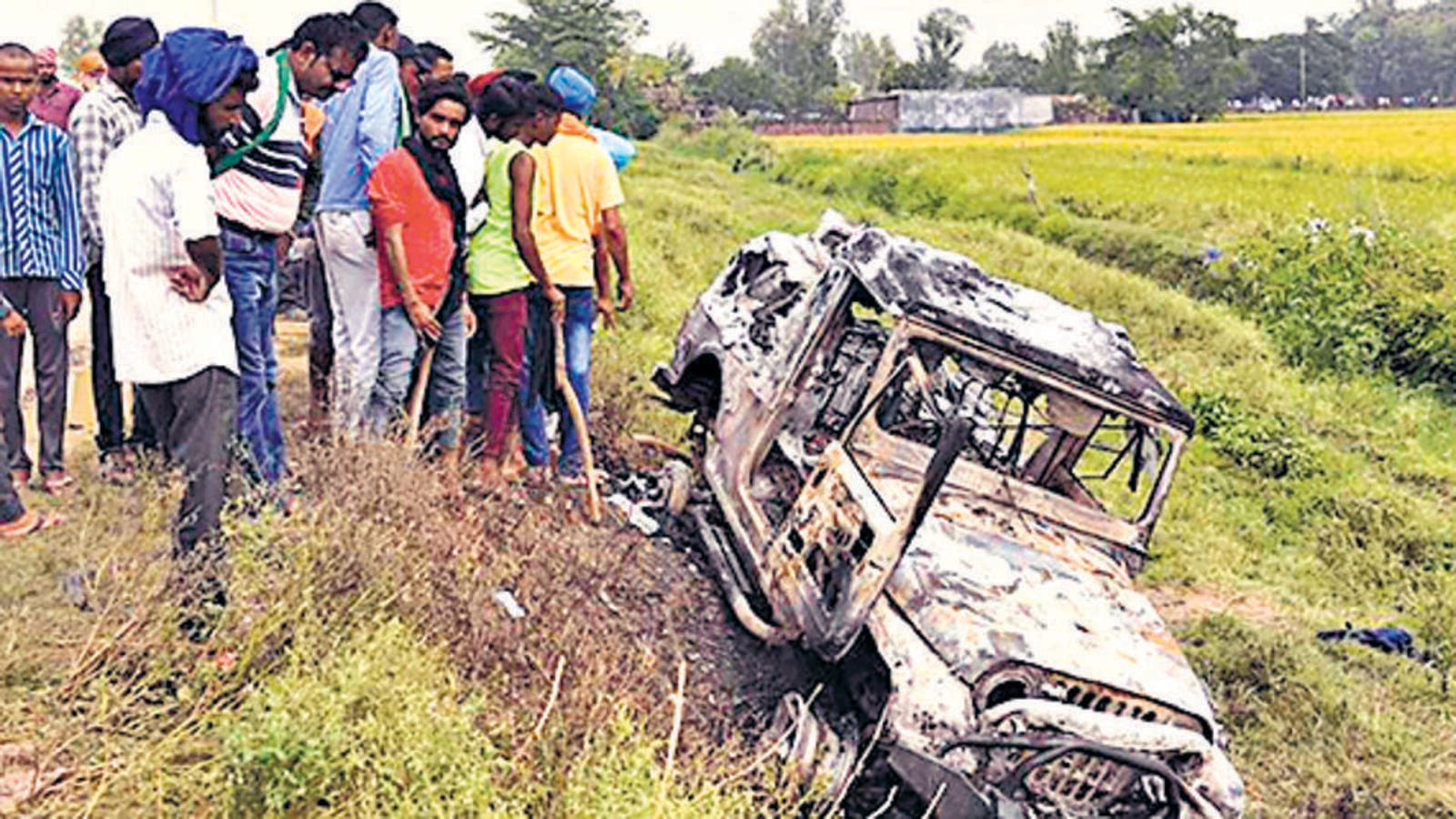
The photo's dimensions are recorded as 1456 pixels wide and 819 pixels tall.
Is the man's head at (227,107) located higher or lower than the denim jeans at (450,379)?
higher

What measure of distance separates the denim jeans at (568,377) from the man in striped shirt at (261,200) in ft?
4.66

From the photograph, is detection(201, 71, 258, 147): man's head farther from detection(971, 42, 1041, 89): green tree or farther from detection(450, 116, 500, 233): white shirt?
detection(971, 42, 1041, 89): green tree

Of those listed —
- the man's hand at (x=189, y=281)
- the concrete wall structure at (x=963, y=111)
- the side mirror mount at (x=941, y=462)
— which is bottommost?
the side mirror mount at (x=941, y=462)

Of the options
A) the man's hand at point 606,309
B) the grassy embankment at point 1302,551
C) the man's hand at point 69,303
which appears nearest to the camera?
the grassy embankment at point 1302,551

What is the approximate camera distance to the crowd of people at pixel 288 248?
181 inches

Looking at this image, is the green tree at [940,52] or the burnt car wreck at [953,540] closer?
the burnt car wreck at [953,540]

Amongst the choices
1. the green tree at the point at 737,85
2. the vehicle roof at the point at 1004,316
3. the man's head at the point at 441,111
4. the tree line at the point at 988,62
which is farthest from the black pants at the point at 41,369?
the green tree at the point at 737,85

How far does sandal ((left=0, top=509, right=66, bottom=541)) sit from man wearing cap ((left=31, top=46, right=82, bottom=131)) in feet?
8.04

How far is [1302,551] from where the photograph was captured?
30.0 feet

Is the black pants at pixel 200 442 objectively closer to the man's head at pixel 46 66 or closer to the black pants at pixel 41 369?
the black pants at pixel 41 369

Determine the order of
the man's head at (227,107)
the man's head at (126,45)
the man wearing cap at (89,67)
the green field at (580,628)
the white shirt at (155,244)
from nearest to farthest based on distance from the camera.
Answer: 1. the green field at (580,628)
2. the white shirt at (155,244)
3. the man's head at (227,107)
4. the man's head at (126,45)
5. the man wearing cap at (89,67)

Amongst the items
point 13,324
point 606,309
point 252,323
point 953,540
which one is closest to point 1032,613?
point 953,540

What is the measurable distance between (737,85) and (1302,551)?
7434 centimetres

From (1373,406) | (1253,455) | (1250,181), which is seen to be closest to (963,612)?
(1253,455)
